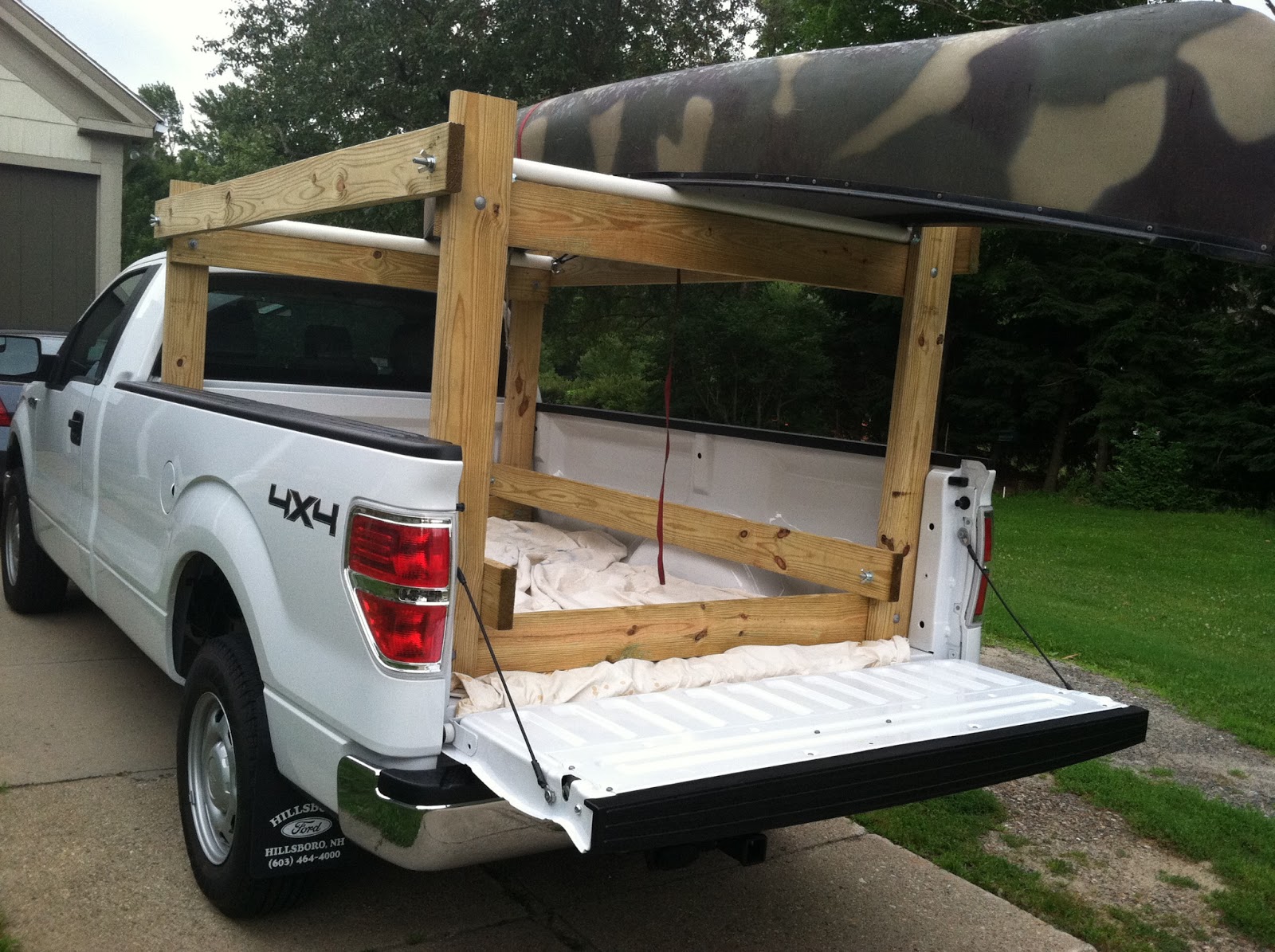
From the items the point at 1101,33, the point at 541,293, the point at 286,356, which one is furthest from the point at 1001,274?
the point at 1101,33

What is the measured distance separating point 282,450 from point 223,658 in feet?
2.18

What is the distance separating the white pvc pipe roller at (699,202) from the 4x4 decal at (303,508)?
994mm

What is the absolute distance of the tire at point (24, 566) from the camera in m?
6.00

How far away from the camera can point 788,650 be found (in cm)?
359

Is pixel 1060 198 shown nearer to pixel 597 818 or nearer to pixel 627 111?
pixel 627 111

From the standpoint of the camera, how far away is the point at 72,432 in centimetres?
499

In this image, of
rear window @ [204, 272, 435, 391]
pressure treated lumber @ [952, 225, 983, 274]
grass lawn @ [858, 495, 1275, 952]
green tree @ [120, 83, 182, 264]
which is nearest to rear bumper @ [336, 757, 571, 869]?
grass lawn @ [858, 495, 1275, 952]

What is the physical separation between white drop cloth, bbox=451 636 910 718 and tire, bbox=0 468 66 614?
4.01 metres

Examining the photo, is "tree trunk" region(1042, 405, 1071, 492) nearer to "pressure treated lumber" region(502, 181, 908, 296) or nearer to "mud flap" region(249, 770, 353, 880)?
"pressure treated lumber" region(502, 181, 908, 296)

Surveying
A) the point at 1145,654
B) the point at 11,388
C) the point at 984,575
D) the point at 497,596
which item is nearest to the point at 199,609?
the point at 497,596

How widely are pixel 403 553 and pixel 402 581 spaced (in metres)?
0.06

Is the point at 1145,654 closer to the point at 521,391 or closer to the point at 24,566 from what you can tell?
the point at 521,391

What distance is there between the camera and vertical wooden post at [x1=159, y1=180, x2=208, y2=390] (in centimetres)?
462

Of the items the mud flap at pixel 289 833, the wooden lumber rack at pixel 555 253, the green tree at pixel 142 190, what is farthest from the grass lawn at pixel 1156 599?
the green tree at pixel 142 190
